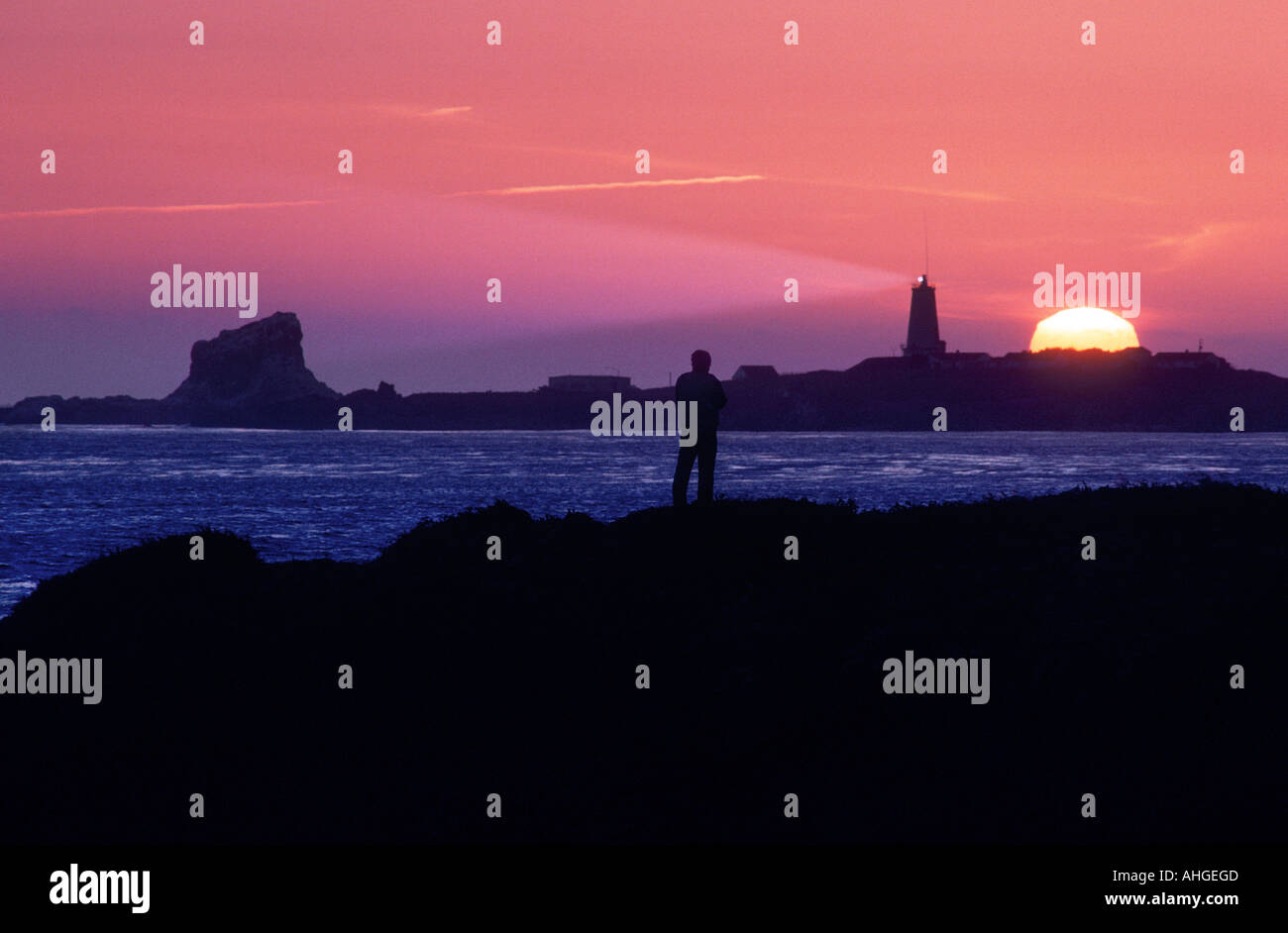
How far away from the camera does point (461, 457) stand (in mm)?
183375

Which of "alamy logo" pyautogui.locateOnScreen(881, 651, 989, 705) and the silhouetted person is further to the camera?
the silhouetted person

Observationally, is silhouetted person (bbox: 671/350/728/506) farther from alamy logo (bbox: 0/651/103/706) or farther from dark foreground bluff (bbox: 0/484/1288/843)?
alamy logo (bbox: 0/651/103/706)

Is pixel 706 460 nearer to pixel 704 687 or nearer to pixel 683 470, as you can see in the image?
pixel 683 470

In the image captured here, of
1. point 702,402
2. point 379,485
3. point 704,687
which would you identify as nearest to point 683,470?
point 702,402

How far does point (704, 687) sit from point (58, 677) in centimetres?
1083

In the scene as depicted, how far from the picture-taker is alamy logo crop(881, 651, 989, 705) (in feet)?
49.8

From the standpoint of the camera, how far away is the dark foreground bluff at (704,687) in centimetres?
1377

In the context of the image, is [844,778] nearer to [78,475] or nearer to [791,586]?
[791,586]

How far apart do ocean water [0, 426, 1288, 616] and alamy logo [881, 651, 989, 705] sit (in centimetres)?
1590

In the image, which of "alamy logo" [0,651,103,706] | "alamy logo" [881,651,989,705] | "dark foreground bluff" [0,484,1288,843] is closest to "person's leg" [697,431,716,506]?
"dark foreground bluff" [0,484,1288,843]

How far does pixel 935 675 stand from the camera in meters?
15.4
